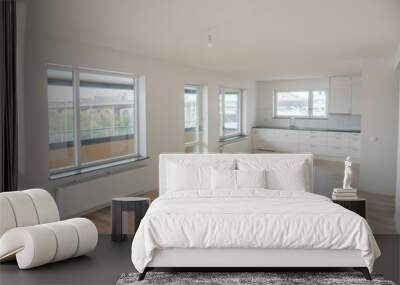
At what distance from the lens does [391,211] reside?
5844 millimetres

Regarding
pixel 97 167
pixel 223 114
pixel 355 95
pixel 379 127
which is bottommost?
pixel 97 167

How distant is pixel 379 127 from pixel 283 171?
3.44 m

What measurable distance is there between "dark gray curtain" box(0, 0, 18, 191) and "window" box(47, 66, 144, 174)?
3.79 feet

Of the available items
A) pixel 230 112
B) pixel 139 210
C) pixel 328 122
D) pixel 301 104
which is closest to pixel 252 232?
pixel 139 210

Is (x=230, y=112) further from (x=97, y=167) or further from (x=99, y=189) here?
(x=99, y=189)

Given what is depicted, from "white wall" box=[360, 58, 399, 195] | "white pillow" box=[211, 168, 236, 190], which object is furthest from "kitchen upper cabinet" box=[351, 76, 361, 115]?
"white pillow" box=[211, 168, 236, 190]

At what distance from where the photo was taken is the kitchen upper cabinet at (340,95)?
9992 millimetres

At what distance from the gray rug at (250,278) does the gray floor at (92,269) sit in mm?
185

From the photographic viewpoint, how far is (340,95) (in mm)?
10141

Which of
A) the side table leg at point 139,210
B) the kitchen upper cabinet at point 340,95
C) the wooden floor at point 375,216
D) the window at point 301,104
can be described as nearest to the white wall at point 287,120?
the window at point 301,104

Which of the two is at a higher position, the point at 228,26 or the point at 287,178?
the point at 228,26

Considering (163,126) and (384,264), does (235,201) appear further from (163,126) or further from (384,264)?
(163,126)

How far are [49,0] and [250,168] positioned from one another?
2596mm

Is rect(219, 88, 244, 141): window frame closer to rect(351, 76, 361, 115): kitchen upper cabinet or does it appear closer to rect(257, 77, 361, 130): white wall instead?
rect(257, 77, 361, 130): white wall
